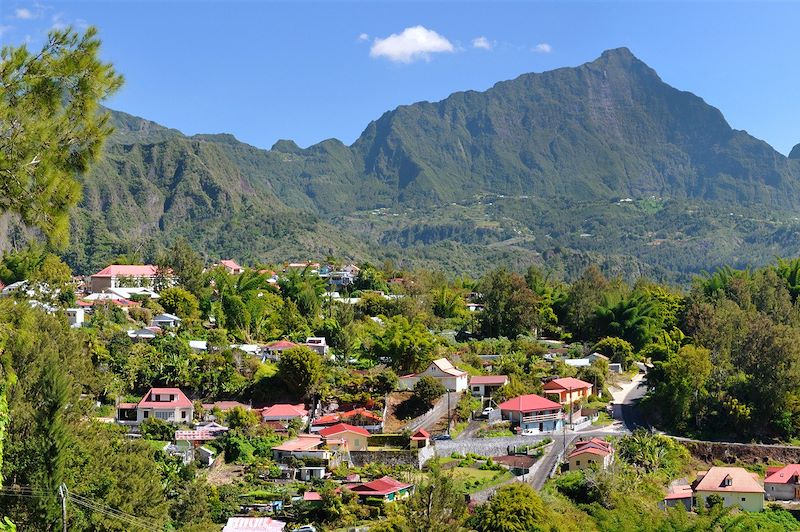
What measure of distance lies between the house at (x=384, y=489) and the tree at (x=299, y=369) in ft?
25.8

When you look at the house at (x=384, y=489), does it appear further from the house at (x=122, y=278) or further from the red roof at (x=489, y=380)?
the house at (x=122, y=278)

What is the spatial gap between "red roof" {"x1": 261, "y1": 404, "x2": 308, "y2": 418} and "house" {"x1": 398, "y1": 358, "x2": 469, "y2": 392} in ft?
15.2

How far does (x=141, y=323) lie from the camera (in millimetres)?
39094

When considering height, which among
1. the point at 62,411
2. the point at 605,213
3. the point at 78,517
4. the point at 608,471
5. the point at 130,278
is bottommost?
the point at 608,471

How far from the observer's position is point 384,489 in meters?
24.0

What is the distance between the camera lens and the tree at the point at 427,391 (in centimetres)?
3177

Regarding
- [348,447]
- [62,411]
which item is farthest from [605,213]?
[62,411]

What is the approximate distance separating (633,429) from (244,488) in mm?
15144

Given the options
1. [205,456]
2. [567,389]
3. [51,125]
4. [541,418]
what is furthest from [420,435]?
[51,125]

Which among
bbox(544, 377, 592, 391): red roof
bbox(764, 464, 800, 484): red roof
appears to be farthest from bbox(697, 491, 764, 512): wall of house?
bbox(544, 377, 592, 391): red roof

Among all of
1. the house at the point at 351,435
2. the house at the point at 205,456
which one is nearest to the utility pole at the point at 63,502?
the house at the point at 205,456

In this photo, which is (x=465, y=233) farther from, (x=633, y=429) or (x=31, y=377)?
(x=31, y=377)

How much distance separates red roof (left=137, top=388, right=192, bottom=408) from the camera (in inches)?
1169

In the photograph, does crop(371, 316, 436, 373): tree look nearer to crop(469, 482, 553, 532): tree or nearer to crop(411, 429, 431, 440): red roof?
crop(411, 429, 431, 440): red roof
